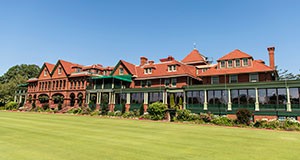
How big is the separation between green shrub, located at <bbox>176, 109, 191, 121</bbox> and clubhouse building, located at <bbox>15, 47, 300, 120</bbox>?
230 centimetres

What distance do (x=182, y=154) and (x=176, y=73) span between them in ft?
90.3

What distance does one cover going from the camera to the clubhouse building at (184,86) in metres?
26.4

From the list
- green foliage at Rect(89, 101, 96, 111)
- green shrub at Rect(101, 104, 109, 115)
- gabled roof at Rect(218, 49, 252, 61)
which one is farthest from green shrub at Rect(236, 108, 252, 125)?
green foliage at Rect(89, 101, 96, 111)

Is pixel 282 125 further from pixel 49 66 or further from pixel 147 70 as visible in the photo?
pixel 49 66

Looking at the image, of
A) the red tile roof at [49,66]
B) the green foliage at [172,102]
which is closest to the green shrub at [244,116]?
the green foliage at [172,102]

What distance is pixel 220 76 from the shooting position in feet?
111

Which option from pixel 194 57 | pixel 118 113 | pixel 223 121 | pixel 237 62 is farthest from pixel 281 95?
pixel 118 113

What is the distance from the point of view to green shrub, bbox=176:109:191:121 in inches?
1134

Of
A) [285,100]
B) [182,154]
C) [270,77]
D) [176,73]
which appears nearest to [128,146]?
[182,154]

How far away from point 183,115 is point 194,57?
19.5m

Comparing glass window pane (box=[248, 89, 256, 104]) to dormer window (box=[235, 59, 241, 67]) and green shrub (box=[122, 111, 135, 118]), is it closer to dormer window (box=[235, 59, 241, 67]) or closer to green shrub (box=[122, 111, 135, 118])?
dormer window (box=[235, 59, 241, 67])

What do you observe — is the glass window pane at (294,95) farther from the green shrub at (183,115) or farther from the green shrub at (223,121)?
the green shrub at (183,115)

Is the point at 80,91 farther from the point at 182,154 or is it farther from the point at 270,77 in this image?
the point at 182,154

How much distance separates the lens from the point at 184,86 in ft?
107
